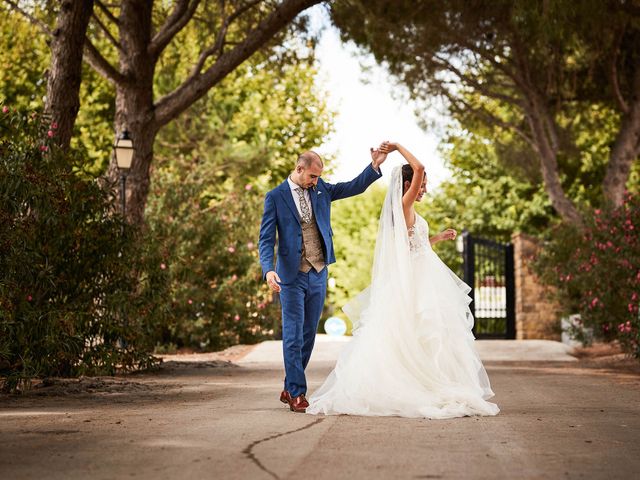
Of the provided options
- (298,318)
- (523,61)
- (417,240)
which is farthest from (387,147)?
(523,61)

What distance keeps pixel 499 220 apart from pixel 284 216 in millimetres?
35063

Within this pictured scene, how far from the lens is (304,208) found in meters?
8.78

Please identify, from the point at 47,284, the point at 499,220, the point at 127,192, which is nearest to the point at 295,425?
the point at 47,284

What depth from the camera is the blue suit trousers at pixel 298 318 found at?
28.2 ft

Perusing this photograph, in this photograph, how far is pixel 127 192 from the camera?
17.5m

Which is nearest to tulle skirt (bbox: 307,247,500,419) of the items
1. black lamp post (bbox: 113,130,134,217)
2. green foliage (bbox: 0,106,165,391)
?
green foliage (bbox: 0,106,165,391)

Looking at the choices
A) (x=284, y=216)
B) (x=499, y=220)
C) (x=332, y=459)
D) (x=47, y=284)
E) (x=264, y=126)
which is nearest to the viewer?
(x=332, y=459)

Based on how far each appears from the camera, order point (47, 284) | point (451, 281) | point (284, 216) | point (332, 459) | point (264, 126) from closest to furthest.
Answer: point (332, 459)
point (284, 216)
point (451, 281)
point (47, 284)
point (264, 126)

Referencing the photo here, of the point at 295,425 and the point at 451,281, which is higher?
the point at 451,281

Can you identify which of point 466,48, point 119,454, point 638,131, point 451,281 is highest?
point 466,48

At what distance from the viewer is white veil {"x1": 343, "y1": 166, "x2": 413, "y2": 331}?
29.5ft

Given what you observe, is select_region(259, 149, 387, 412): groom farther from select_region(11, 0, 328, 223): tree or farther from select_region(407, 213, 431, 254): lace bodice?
select_region(11, 0, 328, 223): tree

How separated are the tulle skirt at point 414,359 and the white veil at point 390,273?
0.01m

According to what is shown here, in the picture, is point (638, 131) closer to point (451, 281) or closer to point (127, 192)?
point (127, 192)
